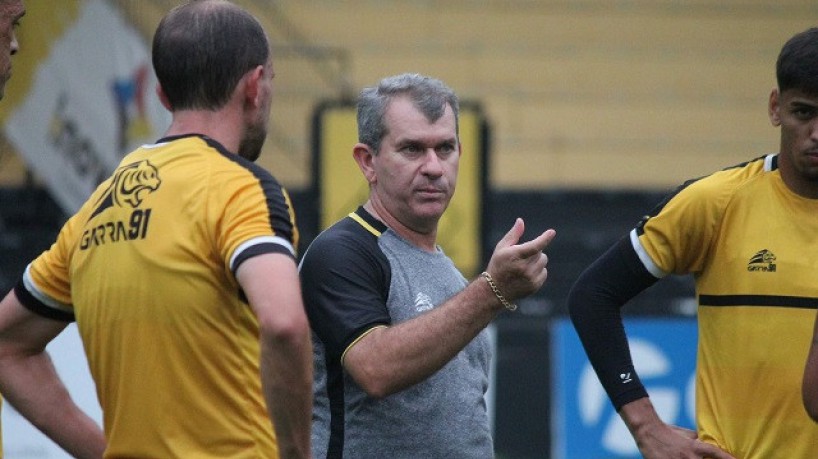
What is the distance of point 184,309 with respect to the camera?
3031 millimetres

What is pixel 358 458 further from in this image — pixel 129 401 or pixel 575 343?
pixel 575 343

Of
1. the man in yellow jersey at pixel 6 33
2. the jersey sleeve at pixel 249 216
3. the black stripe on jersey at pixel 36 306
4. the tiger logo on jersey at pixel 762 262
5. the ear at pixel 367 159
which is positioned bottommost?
the tiger logo on jersey at pixel 762 262

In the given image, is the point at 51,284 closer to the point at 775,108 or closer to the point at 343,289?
the point at 343,289

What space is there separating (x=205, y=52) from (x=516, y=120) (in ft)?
33.4

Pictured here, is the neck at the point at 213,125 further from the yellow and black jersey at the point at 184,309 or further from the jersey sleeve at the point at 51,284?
the jersey sleeve at the point at 51,284

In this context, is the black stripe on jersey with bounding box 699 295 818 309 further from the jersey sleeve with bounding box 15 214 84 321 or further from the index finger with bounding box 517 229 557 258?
the jersey sleeve with bounding box 15 214 84 321

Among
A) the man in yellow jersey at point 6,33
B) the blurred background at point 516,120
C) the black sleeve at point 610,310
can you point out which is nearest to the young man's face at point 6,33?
the man in yellow jersey at point 6,33

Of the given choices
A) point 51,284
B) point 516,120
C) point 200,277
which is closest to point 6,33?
point 51,284

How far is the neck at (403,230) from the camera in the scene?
3.97 m

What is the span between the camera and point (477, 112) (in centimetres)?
931

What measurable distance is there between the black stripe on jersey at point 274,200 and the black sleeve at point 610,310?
1.47m

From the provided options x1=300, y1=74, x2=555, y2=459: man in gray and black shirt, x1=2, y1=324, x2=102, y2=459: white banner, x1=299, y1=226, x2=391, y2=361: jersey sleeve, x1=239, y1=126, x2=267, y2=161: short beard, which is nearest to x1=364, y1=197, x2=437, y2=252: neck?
x1=300, y1=74, x2=555, y2=459: man in gray and black shirt

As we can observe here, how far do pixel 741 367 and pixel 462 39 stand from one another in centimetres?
946

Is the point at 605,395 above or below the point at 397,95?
below
